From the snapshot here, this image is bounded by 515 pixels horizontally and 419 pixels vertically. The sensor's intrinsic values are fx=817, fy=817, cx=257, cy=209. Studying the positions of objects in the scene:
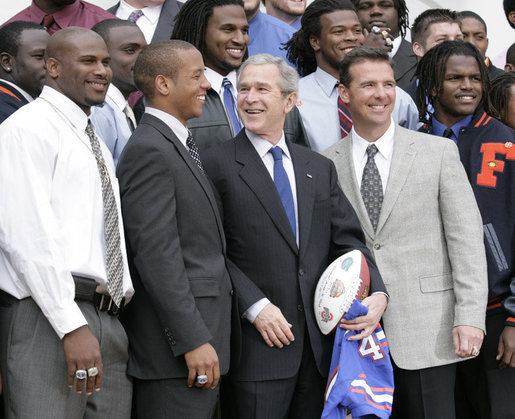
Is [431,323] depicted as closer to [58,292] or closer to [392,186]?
[392,186]

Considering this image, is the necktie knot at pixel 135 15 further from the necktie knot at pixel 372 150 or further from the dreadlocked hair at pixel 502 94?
the dreadlocked hair at pixel 502 94

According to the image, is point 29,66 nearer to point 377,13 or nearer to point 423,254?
point 423,254

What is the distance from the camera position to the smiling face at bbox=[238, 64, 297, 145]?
3.85m

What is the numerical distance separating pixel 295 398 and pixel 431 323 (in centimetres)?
73

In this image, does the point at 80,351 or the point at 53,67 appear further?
the point at 53,67

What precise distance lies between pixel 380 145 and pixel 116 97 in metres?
1.39

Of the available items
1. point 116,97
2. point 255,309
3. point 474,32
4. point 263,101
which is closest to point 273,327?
point 255,309

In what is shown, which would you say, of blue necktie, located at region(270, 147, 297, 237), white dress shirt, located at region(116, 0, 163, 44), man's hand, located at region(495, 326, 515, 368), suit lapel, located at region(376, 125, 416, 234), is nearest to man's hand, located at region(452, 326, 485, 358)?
man's hand, located at region(495, 326, 515, 368)

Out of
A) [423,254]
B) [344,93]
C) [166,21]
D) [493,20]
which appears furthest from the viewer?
[493,20]

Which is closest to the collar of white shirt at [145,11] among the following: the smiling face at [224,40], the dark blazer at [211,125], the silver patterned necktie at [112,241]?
the smiling face at [224,40]

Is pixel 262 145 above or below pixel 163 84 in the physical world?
below

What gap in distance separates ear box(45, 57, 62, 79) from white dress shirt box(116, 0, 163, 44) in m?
2.16

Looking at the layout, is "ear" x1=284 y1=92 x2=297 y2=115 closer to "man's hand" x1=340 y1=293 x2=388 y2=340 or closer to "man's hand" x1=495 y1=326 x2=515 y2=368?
"man's hand" x1=340 y1=293 x2=388 y2=340

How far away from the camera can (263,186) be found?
12.1 feet
